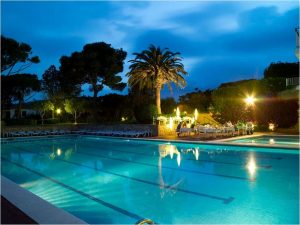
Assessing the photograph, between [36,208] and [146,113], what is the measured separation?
20.8 m

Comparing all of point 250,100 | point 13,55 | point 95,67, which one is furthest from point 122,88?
point 250,100

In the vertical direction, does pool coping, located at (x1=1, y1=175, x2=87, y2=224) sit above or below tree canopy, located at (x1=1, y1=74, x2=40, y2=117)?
below

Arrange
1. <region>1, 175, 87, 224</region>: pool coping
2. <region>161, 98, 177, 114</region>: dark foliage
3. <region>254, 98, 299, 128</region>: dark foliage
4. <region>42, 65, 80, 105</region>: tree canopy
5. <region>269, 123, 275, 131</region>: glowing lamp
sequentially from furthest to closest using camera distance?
<region>42, 65, 80, 105</region>: tree canopy → <region>161, 98, 177, 114</region>: dark foliage → <region>269, 123, 275, 131</region>: glowing lamp → <region>254, 98, 299, 128</region>: dark foliage → <region>1, 175, 87, 224</region>: pool coping

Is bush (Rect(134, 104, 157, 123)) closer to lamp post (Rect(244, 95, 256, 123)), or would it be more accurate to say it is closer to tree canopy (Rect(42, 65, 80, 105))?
lamp post (Rect(244, 95, 256, 123))

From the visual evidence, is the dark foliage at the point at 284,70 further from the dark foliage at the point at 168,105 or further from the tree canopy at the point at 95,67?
the tree canopy at the point at 95,67

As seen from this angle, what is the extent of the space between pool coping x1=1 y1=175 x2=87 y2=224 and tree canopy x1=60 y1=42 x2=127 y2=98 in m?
27.7

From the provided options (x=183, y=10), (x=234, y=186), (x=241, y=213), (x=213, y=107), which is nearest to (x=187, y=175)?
(x=234, y=186)

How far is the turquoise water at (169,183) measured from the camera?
6.38m

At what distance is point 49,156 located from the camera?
47.8 ft

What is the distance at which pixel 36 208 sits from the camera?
4656 millimetres

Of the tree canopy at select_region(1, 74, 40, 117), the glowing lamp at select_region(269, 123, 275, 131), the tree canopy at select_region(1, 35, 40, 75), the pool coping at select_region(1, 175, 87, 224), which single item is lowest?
the pool coping at select_region(1, 175, 87, 224)

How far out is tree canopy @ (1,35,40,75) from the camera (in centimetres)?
2865

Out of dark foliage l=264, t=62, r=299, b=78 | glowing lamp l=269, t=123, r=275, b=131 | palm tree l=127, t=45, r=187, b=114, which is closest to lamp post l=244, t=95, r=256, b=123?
glowing lamp l=269, t=123, r=275, b=131

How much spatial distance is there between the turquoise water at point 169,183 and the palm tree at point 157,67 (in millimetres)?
11086
